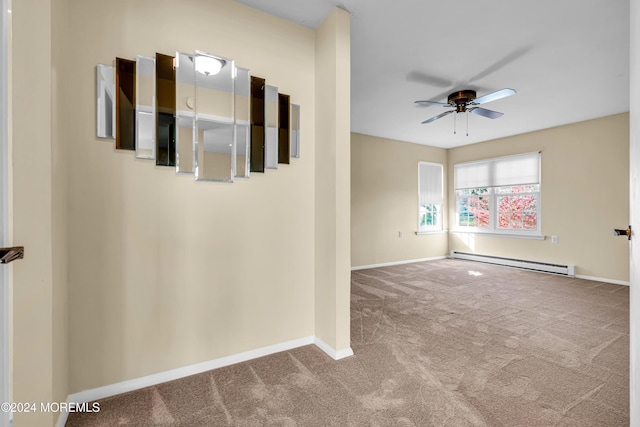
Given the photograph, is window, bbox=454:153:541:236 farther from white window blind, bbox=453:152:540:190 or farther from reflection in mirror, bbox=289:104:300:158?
reflection in mirror, bbox=289:104:300:158

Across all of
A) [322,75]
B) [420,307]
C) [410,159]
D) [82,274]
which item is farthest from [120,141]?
[410,159]

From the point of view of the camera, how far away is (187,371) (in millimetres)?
2045

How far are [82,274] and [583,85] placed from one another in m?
5.49

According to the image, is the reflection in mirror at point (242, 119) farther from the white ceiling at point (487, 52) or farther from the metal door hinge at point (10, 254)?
the metal door hinge at point (10, 254)

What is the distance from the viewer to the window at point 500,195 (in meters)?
5.74

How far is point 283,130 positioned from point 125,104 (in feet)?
3.65

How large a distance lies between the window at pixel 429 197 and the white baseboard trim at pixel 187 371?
5.02 meters

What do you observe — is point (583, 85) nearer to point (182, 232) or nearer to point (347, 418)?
point (347, 418)

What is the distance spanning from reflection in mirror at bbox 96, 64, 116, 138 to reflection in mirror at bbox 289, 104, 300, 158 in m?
1.25

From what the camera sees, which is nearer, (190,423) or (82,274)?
(190,423)

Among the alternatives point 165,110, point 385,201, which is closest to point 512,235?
point 385,201

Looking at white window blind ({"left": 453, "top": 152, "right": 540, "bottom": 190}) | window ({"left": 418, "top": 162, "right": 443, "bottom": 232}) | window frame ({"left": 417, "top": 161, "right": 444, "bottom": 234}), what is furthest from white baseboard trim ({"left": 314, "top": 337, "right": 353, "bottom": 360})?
white window blind ({"left": 453, "top": 152, "right": 540, "bottom": 190})

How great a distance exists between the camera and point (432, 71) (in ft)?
10.8

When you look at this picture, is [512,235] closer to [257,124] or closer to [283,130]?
[283,130]
